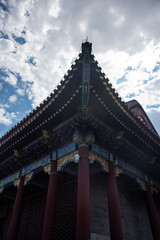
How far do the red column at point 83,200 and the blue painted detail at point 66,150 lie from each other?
43 cm

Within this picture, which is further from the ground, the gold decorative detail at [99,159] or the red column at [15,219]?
the gold decorative detail at [99,159]

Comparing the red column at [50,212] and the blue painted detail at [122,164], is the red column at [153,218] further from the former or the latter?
the red column at [50,212]

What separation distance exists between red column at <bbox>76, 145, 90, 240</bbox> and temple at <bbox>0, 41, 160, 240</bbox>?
24 mm

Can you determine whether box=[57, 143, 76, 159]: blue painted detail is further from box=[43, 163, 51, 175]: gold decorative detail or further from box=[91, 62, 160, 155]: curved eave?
box=[91, 62, 160, 155]: curved eave

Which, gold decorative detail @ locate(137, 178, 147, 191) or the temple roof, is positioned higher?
the temple roof

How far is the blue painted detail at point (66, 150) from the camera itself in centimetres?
684

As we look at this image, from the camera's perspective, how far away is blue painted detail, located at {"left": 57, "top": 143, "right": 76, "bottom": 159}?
22.5 ft

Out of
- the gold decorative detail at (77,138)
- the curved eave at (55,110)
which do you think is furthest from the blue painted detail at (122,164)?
the curved eave at (55,110)

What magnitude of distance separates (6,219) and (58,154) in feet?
26.3

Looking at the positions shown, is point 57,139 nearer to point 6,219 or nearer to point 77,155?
point 77,155

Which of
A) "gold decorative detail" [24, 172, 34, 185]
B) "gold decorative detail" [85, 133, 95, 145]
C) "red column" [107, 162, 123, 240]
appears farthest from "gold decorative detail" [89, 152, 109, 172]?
"gold decorative detail" [24, 172, 34, 185]

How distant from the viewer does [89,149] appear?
671 centimetres

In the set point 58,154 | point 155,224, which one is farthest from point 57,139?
point 155,224

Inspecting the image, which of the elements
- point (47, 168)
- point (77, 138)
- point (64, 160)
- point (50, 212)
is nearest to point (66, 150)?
point (64, 160)
